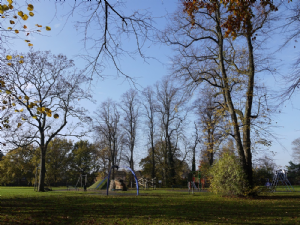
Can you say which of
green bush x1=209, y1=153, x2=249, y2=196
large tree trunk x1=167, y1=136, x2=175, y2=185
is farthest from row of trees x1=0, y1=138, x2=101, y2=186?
green bush x1=209, y1=153, x2=249, y2=196

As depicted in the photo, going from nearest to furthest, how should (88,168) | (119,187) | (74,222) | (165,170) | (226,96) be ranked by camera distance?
(74,222)
(226,96)
(119,187)
(165,170)
(88,168)

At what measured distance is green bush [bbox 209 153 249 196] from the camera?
A: 46.6 ft

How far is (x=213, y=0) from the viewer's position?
5863 millimetres

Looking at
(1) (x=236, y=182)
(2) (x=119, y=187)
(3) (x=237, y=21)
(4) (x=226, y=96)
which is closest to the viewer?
(3) (x=237, y=21)

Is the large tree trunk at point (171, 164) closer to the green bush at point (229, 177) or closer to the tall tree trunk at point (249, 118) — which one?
the green bush at point (229, 177)

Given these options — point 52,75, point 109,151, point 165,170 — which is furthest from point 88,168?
point 52,75

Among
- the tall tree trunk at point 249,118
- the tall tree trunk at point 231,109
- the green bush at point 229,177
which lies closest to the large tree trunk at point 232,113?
the tall tree trunk at point 231,109

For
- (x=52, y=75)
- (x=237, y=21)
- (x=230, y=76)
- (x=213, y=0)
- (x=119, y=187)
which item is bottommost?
(x=119, y=187)

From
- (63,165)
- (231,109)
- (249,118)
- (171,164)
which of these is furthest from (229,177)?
(63,165)

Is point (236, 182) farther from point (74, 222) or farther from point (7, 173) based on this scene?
point (7, 173)

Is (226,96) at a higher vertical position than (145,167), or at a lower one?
higher

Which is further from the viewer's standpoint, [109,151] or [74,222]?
[109,151]

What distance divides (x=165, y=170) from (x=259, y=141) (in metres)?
→ 25.5

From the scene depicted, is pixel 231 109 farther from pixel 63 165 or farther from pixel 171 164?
pixel 63 165
